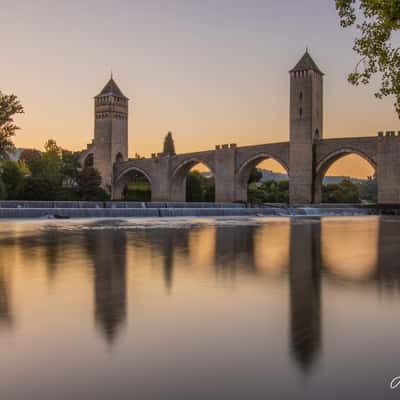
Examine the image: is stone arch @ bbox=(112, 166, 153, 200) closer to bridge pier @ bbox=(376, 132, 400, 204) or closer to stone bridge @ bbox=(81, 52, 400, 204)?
stone bridge @ bbox=(81, 52, 400, 204)

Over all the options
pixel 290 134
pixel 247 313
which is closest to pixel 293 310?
pixel 247 313

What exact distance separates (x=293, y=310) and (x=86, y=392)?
182 cm

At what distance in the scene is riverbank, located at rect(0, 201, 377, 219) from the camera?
17.0 m

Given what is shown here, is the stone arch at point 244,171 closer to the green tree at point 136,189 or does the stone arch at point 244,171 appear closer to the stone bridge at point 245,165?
Result: the stone bridge at point 245,165

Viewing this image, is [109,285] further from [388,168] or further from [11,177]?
[11,177]

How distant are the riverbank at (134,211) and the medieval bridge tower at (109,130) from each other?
24.3 m

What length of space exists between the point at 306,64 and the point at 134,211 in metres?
18.4

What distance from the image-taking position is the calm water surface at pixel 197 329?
1987mm

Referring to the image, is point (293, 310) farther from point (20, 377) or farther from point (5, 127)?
point (5, 127)

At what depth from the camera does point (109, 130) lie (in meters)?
46.2

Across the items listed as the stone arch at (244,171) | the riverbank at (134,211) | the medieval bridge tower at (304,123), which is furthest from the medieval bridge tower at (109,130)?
the riverbank at (134,211)

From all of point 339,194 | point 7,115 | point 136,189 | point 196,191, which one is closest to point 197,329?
point 7,115

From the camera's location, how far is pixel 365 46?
7.64 metres

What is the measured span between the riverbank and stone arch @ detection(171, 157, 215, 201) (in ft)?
51.1
